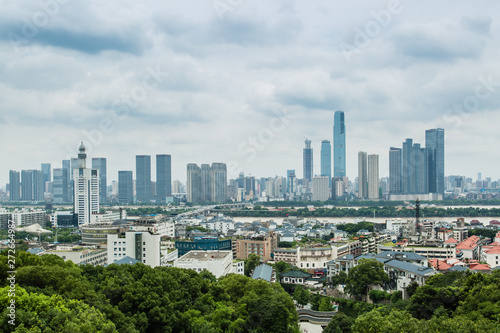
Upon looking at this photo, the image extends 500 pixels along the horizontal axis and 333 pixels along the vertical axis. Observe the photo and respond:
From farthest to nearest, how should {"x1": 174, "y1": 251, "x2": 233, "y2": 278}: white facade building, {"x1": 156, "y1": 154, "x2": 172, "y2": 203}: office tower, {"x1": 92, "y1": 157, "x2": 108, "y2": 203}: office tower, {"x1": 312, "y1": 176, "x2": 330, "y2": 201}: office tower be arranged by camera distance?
1. {"x1": 156, "y1": 154, "x2": 172, "y2": 203}: office tower
2. {"x1": 312, "y1": 176, "x2": 330, "y2": 201}: office tower
3. {"x1": 92, "y1": 157, "x2": 108, "y2": 203}: office tower
4. {"x1": 174, "y1": 251, "x2": 233, "y2": 278}: white facade building

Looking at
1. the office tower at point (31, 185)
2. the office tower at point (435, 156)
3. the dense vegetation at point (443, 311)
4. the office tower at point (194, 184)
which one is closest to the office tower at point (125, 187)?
the office tower at point (194, 184)

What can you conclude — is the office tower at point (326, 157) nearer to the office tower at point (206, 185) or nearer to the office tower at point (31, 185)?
the office tower at point (206, 185)

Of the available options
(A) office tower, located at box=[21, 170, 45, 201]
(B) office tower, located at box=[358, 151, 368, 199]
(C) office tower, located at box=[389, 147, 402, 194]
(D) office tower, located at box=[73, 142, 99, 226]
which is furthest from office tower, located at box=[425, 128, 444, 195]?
(A) office tower, located at box=[21, 170, 45, 201]

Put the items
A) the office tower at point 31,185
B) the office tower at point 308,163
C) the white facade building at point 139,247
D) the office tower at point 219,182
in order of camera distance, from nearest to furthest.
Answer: the white facade building at point 139,247 → the office tower at point 219,182 → the office tower at point 31,185 → the office tower at point 308,163

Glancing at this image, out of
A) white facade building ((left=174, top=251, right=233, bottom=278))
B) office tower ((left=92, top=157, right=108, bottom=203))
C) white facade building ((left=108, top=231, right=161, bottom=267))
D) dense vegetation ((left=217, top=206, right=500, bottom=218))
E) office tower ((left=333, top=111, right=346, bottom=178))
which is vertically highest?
office tower ((left=333, top=111, right=346, bottom=178))

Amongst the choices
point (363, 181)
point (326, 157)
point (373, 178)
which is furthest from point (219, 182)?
point (326, 157)

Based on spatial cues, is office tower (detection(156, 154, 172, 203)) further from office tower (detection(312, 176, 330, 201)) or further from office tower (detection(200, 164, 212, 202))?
office tower (detection(312, 176, 330, 201))
